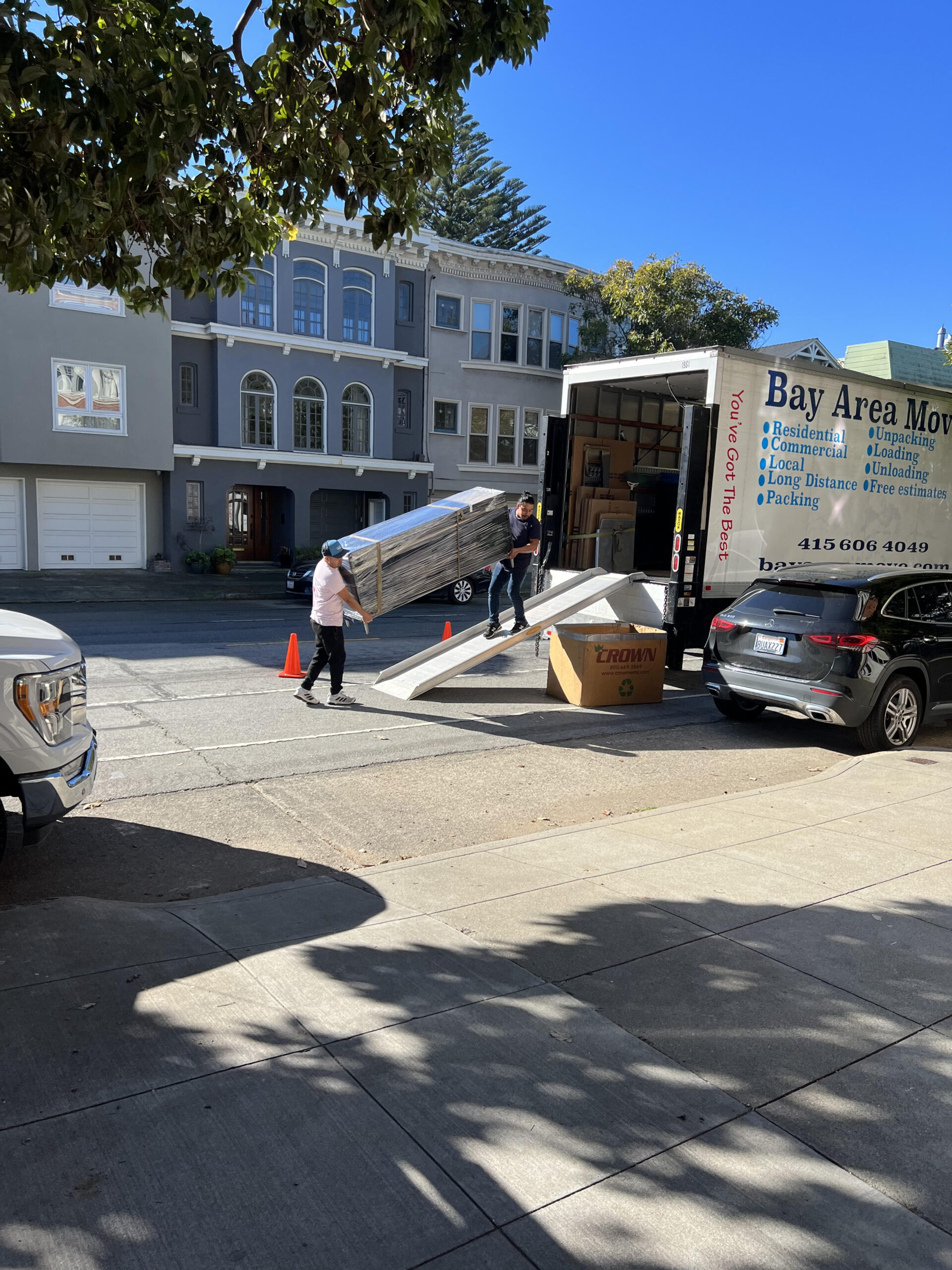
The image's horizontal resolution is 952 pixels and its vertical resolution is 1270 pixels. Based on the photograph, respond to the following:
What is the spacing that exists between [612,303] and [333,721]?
2431 cm

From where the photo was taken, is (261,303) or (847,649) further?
(261,303)

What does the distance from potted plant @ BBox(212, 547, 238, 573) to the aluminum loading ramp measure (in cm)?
1655

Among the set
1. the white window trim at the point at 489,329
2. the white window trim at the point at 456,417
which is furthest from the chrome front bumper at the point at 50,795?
the white window trim at the point at 489,329

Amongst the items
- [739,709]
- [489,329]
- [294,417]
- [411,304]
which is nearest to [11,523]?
[294,417]

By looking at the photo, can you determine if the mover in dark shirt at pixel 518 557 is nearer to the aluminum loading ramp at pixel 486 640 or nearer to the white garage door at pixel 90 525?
the aluminum loading ramp at pixel 486 640

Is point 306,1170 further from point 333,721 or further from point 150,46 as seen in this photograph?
point 333,721

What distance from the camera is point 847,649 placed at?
8859 mm

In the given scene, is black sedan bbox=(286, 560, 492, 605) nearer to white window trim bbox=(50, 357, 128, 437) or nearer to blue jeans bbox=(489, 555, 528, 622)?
white window trim bbox=(50, 357, 128, 437)

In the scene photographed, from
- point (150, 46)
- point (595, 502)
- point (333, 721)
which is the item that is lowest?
point (333, 721)

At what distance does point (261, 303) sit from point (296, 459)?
4505mm

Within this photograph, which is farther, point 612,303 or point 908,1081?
point 612,303

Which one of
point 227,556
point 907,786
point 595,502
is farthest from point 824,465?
point 227,556

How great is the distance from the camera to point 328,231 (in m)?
28.0

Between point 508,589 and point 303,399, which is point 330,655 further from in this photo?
point 303,399
